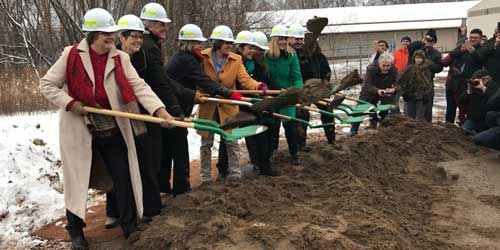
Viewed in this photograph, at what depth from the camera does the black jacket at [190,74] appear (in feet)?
16.2

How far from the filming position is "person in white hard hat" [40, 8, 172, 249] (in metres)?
3.75

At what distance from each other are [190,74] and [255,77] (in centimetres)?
121

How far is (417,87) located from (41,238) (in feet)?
19.5

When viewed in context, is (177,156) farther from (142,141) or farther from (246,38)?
(246,38)

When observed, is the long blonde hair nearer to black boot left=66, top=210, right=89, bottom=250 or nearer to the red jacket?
black boot left=66, top=210, right=89, bottom=250

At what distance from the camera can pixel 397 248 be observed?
3428mm

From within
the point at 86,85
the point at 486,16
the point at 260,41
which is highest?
the point at 486,16

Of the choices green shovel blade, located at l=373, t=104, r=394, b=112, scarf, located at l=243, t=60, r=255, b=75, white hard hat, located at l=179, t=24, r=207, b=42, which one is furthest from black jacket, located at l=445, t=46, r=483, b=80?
white hard hat, located at l=179, t=24, r=207, b=42

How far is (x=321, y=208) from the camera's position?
427 cm

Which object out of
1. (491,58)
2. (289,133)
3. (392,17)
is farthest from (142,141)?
(392,17)

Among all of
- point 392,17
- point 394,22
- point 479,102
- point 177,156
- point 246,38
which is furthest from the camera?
point 392,17

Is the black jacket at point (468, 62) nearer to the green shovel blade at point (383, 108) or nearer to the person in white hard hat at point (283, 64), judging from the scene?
the green shovel blade at point (383, 108)

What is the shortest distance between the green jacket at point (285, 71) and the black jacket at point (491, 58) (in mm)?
3005

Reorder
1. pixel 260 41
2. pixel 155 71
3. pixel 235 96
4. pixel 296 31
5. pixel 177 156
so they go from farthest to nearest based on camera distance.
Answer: pixel 296 31
pixel 260 41
pixel 235 96
pixel 177 156
pixel 155 71
